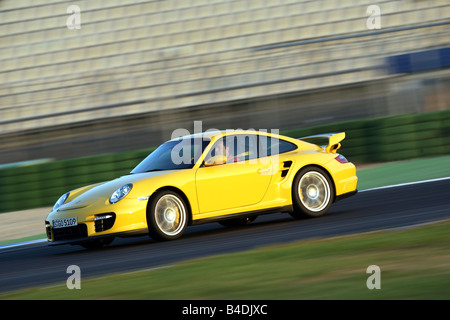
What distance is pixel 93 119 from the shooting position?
61.1 ft

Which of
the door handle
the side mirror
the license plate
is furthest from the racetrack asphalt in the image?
the side mirror

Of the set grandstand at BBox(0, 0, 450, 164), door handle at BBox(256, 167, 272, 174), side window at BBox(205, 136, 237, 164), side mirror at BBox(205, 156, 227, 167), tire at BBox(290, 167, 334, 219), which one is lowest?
tire at BBox(290, 167, 334, 219)

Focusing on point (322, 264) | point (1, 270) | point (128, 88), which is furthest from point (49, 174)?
point (322, 264)

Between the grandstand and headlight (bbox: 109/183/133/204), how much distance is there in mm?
9779

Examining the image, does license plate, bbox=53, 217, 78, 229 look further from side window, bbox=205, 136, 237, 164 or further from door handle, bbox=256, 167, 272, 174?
door handle, bbox=256, 167, 272, 174

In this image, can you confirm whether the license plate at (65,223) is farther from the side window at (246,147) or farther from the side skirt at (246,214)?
the side window at (246,147)

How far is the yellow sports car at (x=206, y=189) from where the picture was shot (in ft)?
26.4

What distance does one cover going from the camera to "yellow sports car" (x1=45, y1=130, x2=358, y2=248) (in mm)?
8055

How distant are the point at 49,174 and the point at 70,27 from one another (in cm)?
779

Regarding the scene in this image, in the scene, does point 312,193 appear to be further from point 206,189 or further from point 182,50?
point 182,50

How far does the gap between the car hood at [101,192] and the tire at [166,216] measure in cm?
29

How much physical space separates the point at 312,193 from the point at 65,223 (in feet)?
9.66
